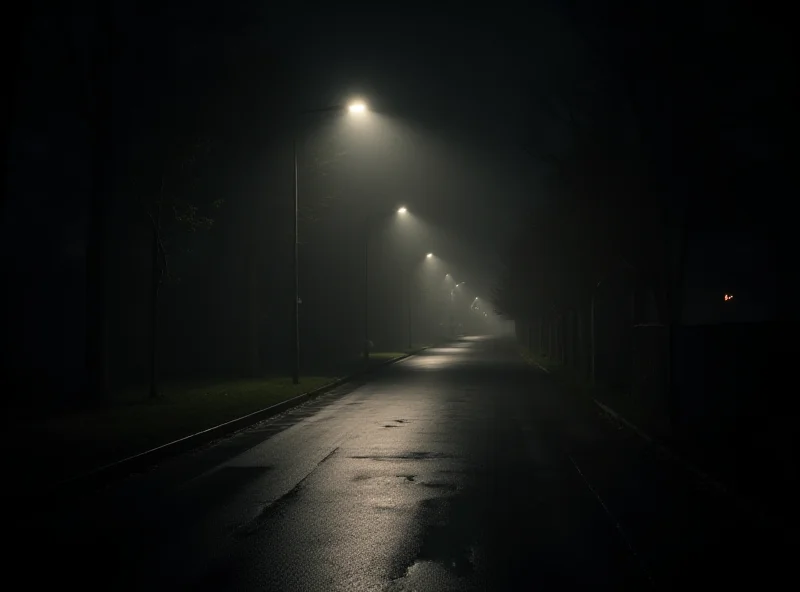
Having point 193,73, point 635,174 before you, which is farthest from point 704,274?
point 193,73

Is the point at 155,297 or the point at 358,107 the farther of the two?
the point at 358,107

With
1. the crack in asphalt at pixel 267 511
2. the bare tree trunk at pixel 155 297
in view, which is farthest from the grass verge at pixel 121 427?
the crack in asphalt at pixel 267 511

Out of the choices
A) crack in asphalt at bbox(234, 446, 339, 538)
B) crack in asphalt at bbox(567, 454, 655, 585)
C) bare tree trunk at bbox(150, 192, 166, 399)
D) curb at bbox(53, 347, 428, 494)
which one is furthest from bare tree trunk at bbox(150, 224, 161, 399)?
crack in asphalt at bbox(567, 454, 655, 585)

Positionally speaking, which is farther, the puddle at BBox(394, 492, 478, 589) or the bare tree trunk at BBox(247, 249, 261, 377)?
the bare tree trunk at BBox(247, 249, 261, 377)

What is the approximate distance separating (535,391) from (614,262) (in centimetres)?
477

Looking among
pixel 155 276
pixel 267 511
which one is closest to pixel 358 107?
pixel 155 276

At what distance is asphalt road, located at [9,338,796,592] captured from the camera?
592cm

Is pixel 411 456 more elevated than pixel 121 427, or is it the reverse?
pixel 121 427

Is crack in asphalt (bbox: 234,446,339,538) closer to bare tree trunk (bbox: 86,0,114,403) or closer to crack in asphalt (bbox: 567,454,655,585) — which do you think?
crack in asphalt (bbox: 567,454,655,585)

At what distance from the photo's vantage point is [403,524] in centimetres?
752

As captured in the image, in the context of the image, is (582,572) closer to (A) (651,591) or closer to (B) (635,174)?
(A) (651,591)

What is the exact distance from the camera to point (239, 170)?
27.4 m

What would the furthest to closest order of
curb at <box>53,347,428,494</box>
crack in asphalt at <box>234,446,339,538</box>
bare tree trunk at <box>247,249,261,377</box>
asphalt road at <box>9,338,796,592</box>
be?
1. bare tree trunk at <box>247,249,261,377</box>
2. curb at <box>53,347,428,494</box>
3. crack in asphalt at <box>234,446,339,538</box>
4. asphalt road at <box>9,338,796,592</box>

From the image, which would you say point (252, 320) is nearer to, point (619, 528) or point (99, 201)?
point (99, 201)
